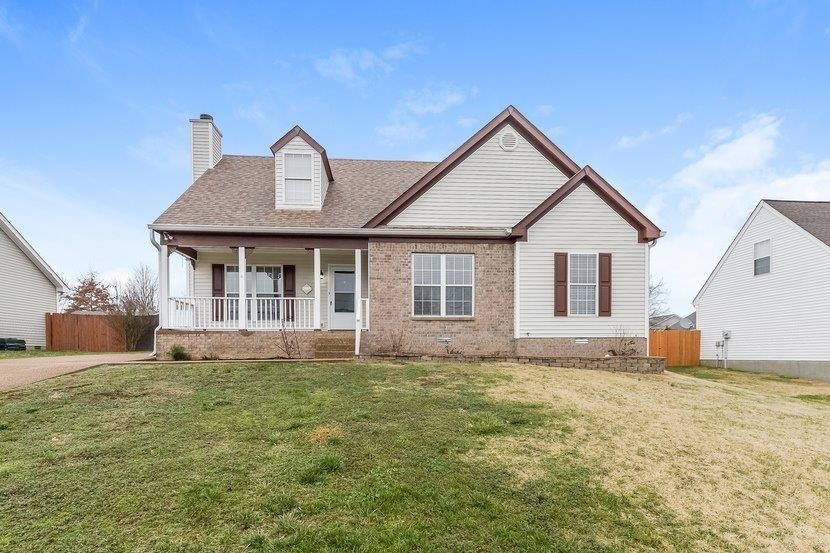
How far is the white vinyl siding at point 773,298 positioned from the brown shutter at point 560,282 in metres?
10.7

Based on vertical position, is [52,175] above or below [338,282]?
above

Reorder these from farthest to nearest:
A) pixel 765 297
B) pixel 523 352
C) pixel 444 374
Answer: pixel 765 297 < pixel 523 352 < pixel 444 374

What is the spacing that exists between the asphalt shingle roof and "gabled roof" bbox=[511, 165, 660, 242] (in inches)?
191

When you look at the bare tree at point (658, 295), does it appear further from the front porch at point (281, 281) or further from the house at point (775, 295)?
the front porch at point (281, 281)

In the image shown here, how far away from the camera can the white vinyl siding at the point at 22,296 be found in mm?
20234

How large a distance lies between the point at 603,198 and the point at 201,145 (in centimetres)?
1400

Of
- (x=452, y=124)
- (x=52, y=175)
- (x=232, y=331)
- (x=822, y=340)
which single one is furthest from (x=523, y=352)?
(x=52, y=175)

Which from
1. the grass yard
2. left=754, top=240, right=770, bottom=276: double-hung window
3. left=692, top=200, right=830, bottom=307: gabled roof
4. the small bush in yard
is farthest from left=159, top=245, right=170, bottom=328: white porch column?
left=754, top=240, right=770, bottom=276: double-hung window

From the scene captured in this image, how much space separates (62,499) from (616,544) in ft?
16.5

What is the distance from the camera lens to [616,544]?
389 cm

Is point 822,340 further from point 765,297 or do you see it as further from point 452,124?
point 452,124

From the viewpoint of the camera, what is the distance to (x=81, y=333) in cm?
2238

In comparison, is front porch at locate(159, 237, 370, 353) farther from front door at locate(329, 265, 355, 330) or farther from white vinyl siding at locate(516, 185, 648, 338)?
white vinyl siding at locate(516, 185, 648, 338)

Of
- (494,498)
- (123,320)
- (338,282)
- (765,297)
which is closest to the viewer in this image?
(494,498)
